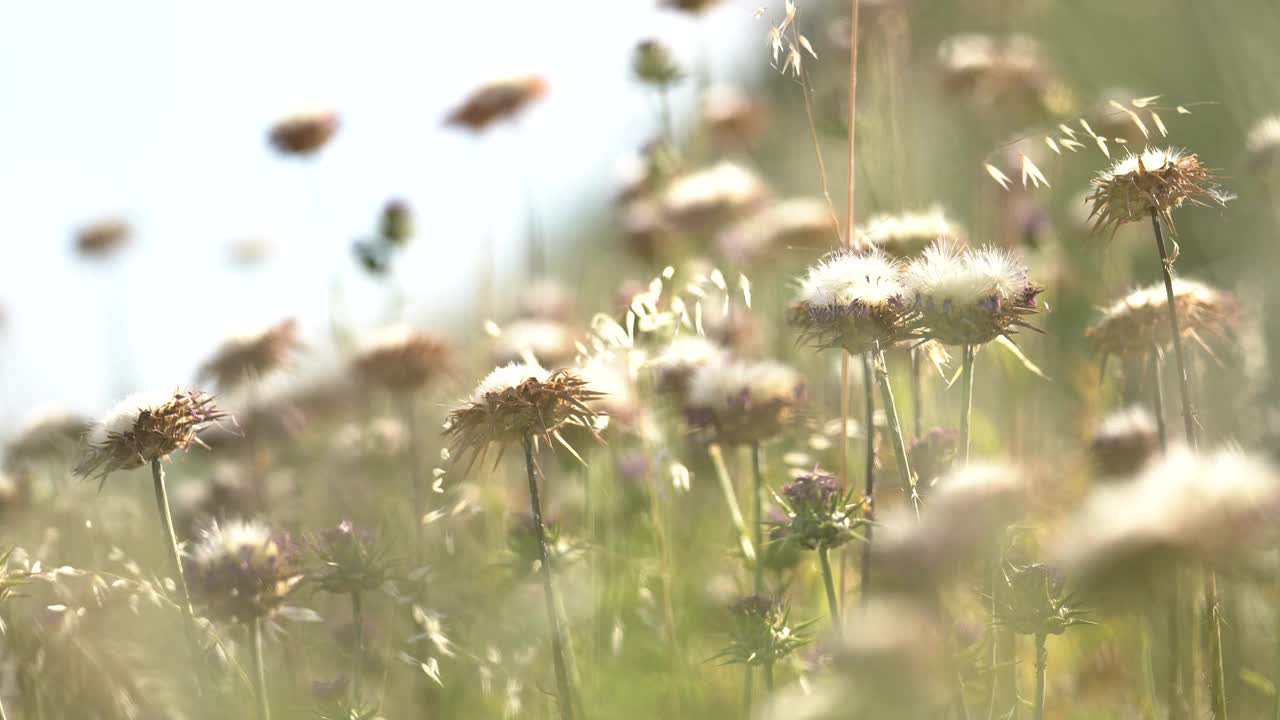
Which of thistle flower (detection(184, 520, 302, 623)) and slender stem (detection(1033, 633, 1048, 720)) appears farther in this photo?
thistle flower (detection(184, 520, 302, 623))

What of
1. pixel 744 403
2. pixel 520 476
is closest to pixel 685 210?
pixel 520 476

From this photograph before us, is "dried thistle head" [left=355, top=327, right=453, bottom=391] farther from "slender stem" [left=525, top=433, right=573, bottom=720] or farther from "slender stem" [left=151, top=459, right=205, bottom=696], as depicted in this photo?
"slender stem" [left=525, top=433, right=573, bottom=720]

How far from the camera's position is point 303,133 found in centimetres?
482

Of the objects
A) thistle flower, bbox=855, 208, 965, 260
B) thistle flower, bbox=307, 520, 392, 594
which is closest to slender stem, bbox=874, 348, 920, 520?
thistle flower, bbox=855, 208, 965, 260

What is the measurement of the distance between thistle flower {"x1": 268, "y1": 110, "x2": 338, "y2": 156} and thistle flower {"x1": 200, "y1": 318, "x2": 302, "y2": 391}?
1.03 meters

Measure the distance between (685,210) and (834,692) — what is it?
366cm

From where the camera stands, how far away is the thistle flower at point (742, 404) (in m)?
2.72

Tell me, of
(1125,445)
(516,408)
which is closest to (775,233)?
(1125,445)

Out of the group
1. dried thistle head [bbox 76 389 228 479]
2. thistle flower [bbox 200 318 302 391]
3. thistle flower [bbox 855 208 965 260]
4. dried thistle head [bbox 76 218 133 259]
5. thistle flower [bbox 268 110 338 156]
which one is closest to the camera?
dried thistle head [bbox 76 389 228 479]

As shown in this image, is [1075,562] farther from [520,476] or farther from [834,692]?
[520,476]

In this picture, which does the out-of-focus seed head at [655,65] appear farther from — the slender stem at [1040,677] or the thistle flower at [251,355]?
the slender stem at [1040,677]

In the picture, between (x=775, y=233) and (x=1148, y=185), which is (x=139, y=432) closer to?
(x=1148, y=185)

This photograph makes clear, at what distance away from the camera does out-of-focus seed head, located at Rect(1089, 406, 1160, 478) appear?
2691 mm

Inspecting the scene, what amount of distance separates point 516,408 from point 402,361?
2.29m
